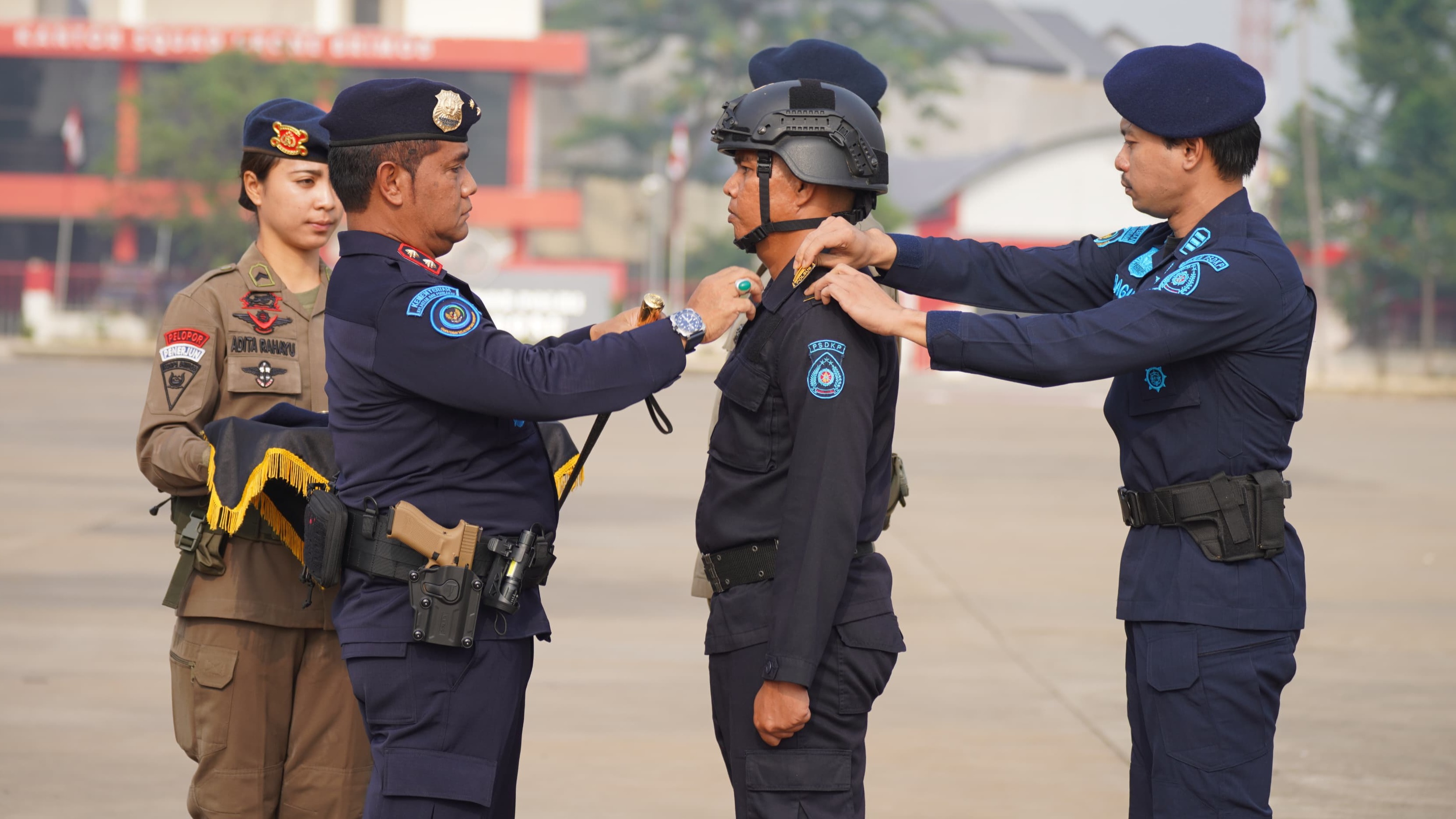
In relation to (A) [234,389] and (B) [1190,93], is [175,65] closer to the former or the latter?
(A) [234,389]

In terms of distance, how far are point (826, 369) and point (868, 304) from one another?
0.16 meters

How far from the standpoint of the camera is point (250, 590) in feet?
12.9

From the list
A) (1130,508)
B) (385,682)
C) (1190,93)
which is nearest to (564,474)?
(385,682)

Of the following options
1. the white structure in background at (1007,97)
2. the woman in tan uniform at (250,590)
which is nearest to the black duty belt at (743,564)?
the woman in tan uniform at (250,590)

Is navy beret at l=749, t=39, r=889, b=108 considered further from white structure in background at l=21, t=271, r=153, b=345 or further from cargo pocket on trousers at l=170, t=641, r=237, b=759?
white structure in background at l=21, t=271, r=153, b=345

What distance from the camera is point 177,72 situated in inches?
2030

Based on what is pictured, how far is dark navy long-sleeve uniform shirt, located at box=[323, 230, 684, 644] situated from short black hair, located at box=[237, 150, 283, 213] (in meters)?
0.91

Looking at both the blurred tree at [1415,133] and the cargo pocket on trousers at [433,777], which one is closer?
the cargo pocket on trousers at [433,777]

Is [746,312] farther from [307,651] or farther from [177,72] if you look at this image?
[177,72]

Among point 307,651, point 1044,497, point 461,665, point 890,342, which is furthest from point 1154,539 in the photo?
point 1044,497

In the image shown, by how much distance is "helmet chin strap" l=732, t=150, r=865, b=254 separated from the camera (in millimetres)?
3346

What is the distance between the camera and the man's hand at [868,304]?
3.15 metres

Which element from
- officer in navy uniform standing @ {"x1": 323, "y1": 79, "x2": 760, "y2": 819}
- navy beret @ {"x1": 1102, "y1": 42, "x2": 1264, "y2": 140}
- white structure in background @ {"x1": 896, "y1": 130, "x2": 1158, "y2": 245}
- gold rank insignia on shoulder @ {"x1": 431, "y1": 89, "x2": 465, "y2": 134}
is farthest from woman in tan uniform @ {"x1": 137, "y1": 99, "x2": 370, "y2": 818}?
white structure in background @ {"x1": 896, "y1": 130, "x2": 1158, "y2": 245}

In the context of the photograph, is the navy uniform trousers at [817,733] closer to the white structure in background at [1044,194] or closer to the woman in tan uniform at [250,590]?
the woman in tan uniform at [250,590]
